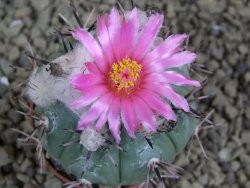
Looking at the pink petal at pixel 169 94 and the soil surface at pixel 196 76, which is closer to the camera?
the pink petal at pixel 169 94

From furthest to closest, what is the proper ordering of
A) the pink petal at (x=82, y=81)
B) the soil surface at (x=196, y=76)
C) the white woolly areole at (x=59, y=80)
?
the soil surface at (x=196, y=76) → the white woolly areole at (x=59, y=80) → the pink petal at (x=82, y=81)

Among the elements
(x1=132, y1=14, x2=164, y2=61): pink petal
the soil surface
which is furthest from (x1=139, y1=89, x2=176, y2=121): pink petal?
the soil surface

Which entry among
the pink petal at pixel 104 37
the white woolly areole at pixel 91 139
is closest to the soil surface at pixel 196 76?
the white woolly areole at pixel 91 139

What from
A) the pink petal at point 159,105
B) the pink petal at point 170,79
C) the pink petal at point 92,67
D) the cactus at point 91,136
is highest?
the pink petal at point 92,67

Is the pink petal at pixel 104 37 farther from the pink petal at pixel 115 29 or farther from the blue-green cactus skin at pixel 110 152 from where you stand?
the blue-green cactus skin at pixel 110 152

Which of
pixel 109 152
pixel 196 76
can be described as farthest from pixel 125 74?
pixel 196 76

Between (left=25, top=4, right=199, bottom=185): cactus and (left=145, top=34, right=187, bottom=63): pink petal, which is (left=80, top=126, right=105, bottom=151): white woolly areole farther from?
(left=145, top=34, right=187, bottom=63): pink petal
